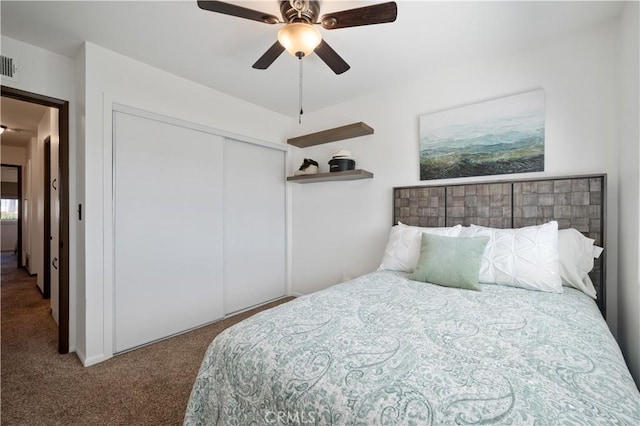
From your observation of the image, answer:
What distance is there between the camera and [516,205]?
2174mm

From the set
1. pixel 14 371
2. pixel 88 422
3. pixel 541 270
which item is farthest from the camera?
pixel 14 371

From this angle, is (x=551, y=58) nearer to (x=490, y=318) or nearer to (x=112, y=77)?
(x=490, y=318)

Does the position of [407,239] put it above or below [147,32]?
below

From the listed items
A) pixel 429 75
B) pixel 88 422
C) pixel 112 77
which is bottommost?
pixel 88 422

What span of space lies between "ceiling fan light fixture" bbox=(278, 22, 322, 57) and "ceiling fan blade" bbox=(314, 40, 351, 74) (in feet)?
0.52

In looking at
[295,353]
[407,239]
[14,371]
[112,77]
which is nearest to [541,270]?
[407,239]

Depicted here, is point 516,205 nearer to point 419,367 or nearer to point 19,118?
point 419,367

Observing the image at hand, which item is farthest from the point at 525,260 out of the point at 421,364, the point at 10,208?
the point at 10,208

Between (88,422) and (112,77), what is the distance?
244 centimetres

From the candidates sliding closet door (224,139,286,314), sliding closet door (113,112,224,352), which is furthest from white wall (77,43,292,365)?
sliding closet door (224,139,286,314)

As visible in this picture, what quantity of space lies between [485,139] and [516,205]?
619mm

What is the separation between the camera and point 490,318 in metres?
1.28

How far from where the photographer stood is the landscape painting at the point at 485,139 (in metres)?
2.16

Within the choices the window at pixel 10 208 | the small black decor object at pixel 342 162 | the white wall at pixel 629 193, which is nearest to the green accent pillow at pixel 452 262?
the white wall at pixel 629 193
